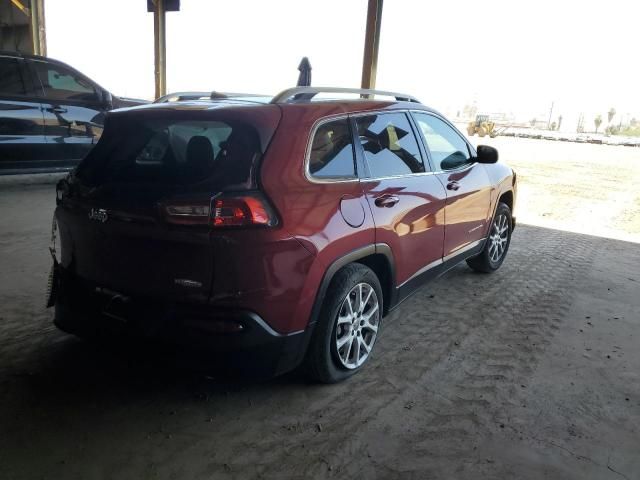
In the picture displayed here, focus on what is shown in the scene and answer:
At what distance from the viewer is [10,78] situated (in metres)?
7.09

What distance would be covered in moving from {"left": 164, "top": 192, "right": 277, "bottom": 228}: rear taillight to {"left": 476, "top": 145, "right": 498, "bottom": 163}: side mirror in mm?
2735

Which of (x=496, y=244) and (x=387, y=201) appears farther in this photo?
(x=496, y=244)

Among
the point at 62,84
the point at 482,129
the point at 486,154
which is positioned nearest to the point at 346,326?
the point at 486,154

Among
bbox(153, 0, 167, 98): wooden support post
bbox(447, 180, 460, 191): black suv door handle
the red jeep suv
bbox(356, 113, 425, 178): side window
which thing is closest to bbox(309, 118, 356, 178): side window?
the red jeep suv

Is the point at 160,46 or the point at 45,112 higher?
the point at 160,46

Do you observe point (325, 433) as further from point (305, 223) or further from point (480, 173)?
point (480, 173)

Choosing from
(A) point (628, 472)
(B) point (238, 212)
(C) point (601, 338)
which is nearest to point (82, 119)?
(B) point (238, 212)

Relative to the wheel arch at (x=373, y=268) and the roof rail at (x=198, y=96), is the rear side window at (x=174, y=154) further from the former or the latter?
the wheel arch at (x=373, y=268)

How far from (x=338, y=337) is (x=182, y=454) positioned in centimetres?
103

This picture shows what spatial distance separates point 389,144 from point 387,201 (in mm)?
472

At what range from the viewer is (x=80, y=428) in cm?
245

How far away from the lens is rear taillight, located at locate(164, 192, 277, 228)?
7.39 ft

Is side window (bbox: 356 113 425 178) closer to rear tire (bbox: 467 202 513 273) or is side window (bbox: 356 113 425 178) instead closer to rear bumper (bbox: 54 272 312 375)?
rear bumper (bbox: 54 272 312 375)

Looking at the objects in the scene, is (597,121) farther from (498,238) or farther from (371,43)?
(498,238)
